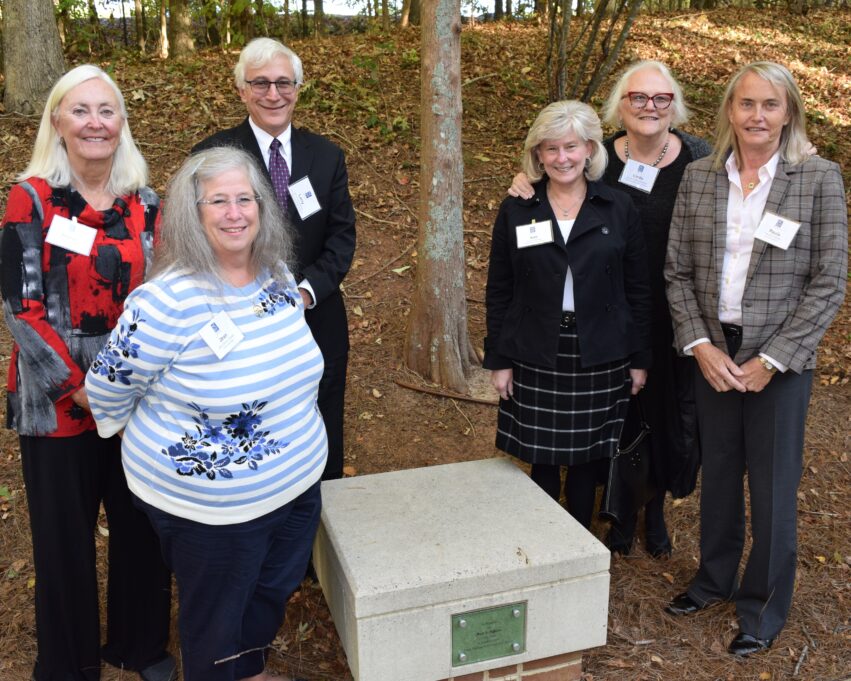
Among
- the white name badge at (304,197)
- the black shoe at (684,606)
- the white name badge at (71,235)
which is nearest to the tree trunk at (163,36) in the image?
the white name badge at (304,197)

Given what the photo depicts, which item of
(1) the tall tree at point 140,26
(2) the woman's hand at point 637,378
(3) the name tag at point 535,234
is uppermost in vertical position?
A: (1) the tall tree at point 140,26

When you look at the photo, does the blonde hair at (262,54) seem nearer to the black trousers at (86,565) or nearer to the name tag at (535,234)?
the name tag at (535,234)

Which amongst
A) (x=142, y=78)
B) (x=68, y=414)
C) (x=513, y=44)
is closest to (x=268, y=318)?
(x=68, y=414)

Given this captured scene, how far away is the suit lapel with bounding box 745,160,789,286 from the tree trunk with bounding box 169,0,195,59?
315 inches

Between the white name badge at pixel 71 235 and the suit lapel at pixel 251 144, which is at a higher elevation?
the suit lapel at pixel 251 144

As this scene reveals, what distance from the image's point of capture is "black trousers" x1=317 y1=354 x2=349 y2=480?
3.15 m

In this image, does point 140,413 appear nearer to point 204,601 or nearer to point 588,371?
point 204,601

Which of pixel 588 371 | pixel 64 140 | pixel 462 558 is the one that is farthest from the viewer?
pixel 588 371

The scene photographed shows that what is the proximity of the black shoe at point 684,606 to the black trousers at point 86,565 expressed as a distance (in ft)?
6.58

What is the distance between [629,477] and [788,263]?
3.60ft

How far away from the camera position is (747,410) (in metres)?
2.88

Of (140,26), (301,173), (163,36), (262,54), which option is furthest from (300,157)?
(140,26)

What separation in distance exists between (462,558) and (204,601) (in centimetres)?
82

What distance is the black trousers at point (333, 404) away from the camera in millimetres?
3154
